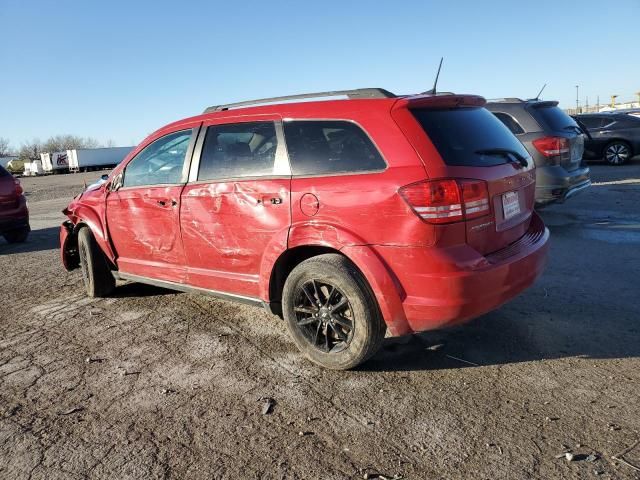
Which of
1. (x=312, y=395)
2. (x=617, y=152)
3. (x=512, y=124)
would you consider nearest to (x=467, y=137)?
(x=312, y=395)

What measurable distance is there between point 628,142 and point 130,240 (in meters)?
14.8

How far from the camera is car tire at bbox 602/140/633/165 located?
15.1 metres

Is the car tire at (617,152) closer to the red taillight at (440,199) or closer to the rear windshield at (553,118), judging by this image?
the rear windshield at (553,118)

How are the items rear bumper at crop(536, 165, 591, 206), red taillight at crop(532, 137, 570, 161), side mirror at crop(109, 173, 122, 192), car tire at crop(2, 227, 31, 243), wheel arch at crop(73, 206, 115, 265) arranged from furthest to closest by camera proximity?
car tire at crop(2, 227, 31, 243) < red taillight at crop(532, 137, 570, 161) < rear bumper at crop(536, 165, 591, 206) < wheel arch at crop(73, 206, 115, 265) < side mirror at crop(109, 173, 122, 192)

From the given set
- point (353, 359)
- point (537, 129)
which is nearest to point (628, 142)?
point (537, 129)

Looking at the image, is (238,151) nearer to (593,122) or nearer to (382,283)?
(382,283)

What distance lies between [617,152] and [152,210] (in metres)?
14.9

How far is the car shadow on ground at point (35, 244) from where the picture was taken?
896cm

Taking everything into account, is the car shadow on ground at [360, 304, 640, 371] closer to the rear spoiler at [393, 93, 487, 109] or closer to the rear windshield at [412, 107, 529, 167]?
A: the rear windshield at [412, 107, 529, 167]

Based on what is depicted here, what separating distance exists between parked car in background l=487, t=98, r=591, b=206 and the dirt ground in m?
2.40

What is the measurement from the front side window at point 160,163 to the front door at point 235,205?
0.23 metres

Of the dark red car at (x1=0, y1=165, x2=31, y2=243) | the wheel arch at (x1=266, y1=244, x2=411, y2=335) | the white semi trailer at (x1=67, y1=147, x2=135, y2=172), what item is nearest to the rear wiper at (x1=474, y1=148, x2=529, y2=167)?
the wheel arch at (x1=266, y1=244, x2=411, y2=335)

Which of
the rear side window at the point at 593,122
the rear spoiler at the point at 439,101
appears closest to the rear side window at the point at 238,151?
the rear spoiler at the point at 439,101

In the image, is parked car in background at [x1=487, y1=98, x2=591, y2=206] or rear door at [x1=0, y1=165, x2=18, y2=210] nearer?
parked car in background at [x1=487, y1=98, x2=591, y2=206]
